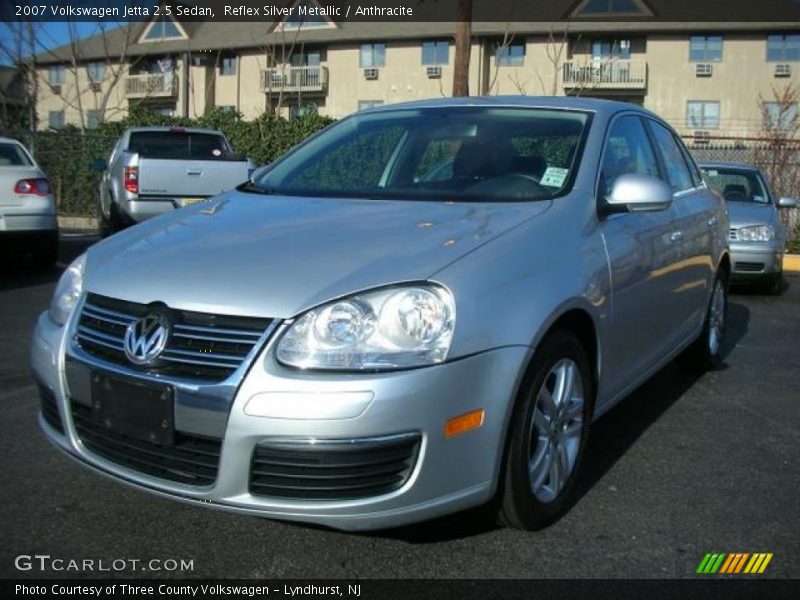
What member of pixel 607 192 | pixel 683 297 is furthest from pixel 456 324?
pixel 683 297

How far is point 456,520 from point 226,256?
1.30 meters

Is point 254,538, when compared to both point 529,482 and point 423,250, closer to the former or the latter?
point 529,482

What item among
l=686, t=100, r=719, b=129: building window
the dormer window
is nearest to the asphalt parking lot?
l=686, t=100, r=719, b=129: building window

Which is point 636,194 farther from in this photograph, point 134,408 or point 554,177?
point 134,408

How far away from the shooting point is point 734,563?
2.86m

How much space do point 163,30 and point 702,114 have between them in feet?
87.2

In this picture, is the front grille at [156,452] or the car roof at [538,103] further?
the car roof at [538,103]

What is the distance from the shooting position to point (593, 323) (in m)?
3.20

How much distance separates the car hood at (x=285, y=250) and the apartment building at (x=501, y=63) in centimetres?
2954

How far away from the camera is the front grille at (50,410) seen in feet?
9.49

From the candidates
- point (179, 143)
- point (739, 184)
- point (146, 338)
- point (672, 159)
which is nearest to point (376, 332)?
point (146, 338)

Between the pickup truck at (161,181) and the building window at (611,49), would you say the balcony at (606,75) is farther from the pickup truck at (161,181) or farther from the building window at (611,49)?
the pickup truck at (161,181)

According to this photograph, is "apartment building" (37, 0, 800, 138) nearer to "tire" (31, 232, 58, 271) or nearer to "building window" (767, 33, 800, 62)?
"building window" (767, 33, 800, 62)

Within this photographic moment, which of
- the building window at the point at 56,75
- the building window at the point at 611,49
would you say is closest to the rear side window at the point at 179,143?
the building window at the point at 611,49
